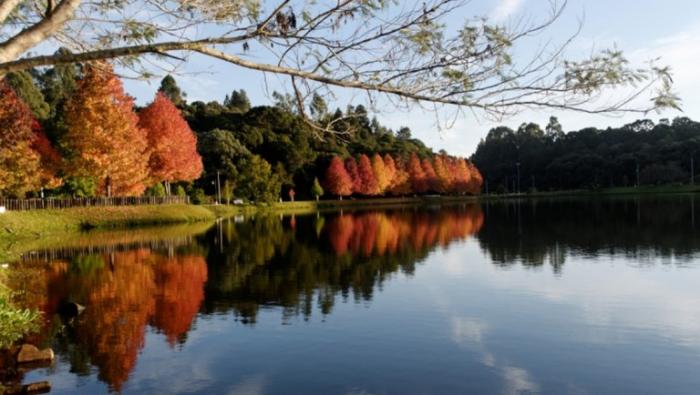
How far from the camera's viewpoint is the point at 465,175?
126 metres

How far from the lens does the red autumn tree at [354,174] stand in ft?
318

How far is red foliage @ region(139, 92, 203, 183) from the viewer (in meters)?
50.6

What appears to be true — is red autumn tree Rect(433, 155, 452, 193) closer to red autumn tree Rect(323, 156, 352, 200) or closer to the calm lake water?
red autumn tree Rect(323, 156, 352, 200)

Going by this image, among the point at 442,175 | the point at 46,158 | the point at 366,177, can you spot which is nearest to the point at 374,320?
the point at 46,158

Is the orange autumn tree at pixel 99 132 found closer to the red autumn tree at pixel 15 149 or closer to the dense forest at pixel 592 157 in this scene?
the red autumn tree at pixel 15 149

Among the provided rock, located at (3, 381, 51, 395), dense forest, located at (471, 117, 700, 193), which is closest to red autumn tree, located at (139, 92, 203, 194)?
rock, located at (3, 381, 51, 395)

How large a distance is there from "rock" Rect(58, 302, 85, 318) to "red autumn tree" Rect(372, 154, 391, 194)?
86.7 meters

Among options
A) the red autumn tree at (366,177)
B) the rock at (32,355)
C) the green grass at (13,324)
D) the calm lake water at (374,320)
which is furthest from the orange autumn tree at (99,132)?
the red autumn tree at (366,177)

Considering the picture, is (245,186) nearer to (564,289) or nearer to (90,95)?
(90,95)

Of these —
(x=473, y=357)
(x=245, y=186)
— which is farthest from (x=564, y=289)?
(x=245, y=186)

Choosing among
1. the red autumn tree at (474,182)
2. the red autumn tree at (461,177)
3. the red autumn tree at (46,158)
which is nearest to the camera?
the red autumn tree at (46,158)

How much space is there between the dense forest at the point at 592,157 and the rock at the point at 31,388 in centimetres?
12384

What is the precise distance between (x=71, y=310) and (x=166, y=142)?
3840 cm

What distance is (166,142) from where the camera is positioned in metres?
50.8
